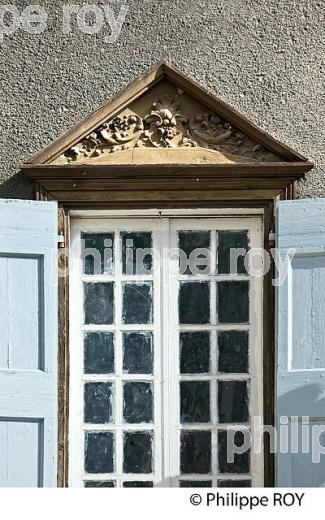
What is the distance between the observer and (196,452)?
17.5 feet

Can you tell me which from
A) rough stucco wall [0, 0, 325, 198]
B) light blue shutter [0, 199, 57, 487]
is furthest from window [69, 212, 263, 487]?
rough stucco wall [0, 0, 325, 198]

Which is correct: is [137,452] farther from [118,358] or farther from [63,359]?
[63,359]

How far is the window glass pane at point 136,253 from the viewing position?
17.6 feet

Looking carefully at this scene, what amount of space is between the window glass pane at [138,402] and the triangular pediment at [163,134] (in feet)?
4.29

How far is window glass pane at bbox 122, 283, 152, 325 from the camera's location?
5348mm

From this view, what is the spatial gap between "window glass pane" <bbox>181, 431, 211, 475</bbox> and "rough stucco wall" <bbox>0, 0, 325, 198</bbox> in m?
1.71

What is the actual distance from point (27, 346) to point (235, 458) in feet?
4.49

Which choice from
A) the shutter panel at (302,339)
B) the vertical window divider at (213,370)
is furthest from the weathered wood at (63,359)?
the shutter panel at (302,339)

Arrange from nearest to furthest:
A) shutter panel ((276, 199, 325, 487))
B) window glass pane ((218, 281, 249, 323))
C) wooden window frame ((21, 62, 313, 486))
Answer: shutter panel ((276, 199, 325, 487))
wooden window frame ((21, 62, 313, 486))
window glass pane ((218, 281, 249, 323))

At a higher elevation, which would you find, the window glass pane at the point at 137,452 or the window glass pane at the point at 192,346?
the window glass pane at the point at 192,346

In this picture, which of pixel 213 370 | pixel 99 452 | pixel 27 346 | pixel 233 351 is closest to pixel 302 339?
pixel 233 351

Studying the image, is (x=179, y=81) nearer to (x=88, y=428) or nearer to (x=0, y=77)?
(x=0, y=77)

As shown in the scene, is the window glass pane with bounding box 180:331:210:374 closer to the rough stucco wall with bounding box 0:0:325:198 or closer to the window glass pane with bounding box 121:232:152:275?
the window glass pane with bounding box 121:232:152:275

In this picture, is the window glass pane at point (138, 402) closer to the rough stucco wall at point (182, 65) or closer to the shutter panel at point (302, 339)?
the shutter panel at point (302, 339)
